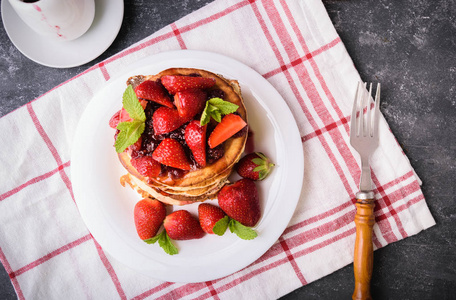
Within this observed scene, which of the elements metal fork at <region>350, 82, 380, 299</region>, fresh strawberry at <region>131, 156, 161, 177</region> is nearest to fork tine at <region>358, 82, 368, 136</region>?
metal fork at <region>350, 82, 380, 299</region>

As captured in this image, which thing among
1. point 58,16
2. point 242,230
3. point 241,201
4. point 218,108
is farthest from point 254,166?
point 58,16

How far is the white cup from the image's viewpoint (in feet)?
6.36

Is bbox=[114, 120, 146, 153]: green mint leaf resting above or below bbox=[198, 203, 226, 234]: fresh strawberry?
above

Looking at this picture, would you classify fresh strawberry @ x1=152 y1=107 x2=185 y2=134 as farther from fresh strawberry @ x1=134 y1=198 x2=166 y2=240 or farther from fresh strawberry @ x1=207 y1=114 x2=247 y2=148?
fresh strawberry @ x1=134 y1=198 x2=166 y2=240

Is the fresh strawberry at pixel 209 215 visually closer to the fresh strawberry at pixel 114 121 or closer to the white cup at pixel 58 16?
the fresh strawberry at pixel 114 121

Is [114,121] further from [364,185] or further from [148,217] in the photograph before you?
[364,185]

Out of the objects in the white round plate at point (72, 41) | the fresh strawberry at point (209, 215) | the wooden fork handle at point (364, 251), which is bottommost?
the wooden fork handle at point (364, 251)

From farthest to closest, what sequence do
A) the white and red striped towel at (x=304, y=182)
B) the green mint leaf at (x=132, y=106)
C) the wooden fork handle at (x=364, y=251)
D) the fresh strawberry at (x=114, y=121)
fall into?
1. the white and red striped towel at (x=304, y=182)
2. the wooden fork handle at (x=364, y=251)
3. the fresh strawberry at (x=114, y=121)
4. the green mint leaf at (x=132, y=106)

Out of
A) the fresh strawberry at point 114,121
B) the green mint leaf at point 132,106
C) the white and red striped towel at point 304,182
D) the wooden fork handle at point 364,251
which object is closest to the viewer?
the green mint leaf at point 132,106

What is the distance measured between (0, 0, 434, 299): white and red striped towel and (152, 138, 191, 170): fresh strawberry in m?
0.80

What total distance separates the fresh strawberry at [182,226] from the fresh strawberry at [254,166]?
1.21 feet

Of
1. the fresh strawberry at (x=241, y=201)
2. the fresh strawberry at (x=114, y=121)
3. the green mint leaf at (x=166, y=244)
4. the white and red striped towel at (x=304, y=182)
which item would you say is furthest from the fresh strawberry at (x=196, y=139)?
the white and red striped towel at (x=304, y=182)

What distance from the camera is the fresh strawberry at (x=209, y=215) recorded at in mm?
2096

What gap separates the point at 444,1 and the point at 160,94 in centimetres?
182
